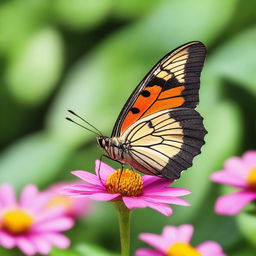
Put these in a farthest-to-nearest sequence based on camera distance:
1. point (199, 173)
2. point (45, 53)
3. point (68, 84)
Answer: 1. point (45, 53)
2. point (68, 84)
3. point (199, 173)

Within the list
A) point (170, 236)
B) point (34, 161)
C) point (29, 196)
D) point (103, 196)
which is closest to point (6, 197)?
point (29, 196)

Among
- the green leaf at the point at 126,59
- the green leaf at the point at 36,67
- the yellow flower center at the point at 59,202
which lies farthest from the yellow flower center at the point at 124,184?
the green leaf at the point at 36,67

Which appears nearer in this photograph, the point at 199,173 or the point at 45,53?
the point at 199,173

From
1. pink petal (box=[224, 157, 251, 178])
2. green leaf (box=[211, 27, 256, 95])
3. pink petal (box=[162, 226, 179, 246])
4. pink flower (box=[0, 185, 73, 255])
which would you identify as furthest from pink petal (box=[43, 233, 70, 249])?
green leaf (box=[211, 27, 256, 95])

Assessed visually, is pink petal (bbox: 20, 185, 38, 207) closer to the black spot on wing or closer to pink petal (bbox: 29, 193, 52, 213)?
pink petal (bbox: 29, 193, 52, 213)

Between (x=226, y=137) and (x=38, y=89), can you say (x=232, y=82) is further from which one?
(x=38, y=89)

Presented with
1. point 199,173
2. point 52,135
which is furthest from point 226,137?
point 52,135
